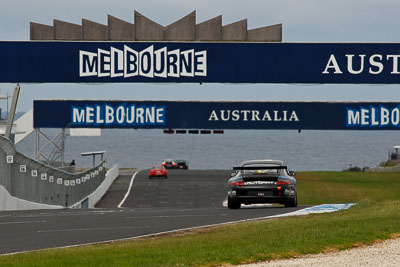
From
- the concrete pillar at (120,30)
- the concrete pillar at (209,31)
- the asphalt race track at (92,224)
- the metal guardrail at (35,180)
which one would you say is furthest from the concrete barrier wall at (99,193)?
the asphalt race track at (92,224)

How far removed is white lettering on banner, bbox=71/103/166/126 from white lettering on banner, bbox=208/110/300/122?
3.00 metres

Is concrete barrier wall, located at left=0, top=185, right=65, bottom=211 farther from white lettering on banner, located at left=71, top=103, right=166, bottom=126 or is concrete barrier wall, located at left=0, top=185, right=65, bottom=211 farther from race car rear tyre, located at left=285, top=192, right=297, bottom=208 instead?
white lettering on banner, located at left=71, top=103, right=166, bottom=126

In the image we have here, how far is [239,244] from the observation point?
14.6m

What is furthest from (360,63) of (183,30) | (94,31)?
(94,31)

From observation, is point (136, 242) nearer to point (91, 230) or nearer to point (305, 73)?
point (91, 230)

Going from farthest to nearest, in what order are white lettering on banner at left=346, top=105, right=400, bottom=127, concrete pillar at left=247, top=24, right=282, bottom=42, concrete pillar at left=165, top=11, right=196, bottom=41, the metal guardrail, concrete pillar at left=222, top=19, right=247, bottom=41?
1. white lettering on banner at left=346, top=105, right=400, bottom=127
2. concrete pillar at left=165, top=11, right=196, bottom=41
3. concrete pillar at left=222, top=19, right=247, bottom=41
4. concrete pillar at left=247, top=24, right=282, bottom=42
5. the metal guardrail

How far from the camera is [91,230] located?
62.7 ft

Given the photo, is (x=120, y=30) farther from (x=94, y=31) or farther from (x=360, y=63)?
(x=360, y=63)

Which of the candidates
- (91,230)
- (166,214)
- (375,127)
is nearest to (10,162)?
(166,214)

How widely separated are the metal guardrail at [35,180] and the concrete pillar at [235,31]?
10.6 meters

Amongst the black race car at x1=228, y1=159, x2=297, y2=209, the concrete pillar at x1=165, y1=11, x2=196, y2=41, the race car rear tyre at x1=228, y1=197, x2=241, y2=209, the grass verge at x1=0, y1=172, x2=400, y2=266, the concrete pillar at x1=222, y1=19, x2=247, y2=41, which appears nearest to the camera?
the grass verge at x1=0, y1=172, x2=400, y2=266

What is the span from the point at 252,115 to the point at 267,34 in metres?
5.46

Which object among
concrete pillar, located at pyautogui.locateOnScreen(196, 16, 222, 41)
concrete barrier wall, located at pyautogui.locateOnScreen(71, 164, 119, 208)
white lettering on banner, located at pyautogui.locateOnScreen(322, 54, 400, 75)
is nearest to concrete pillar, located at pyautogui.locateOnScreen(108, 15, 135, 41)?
concrete pillar, located at pyautogui.locateOnScreen(196, 16, 222, 41)

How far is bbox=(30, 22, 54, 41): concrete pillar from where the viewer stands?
43.7 m
